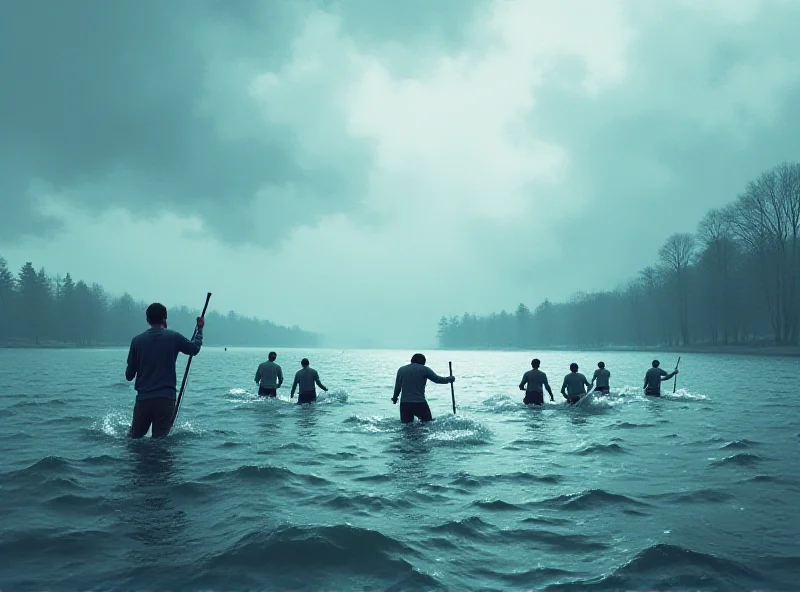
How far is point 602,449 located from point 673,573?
672 centimetres

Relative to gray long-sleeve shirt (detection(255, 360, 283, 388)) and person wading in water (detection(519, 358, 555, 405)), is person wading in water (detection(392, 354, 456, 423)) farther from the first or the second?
gray long-sleeve shirt (detection(255, 360, 283, 388))

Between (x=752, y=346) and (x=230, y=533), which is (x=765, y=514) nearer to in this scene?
(x=230, y=533)

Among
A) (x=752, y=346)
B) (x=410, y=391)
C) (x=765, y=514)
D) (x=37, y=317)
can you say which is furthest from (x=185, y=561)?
(x=37, y=317)

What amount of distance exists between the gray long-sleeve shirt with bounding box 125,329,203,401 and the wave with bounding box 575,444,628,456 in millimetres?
8207

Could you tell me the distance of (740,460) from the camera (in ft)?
32.1

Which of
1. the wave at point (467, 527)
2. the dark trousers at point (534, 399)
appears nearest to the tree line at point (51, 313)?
the dark trousers at point (534, 399)

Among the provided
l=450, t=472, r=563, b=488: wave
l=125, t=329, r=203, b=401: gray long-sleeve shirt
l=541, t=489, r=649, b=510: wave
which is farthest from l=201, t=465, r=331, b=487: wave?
l=541, t=489, r=649, b=510: wave

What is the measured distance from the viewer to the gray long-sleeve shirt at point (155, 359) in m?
8.85

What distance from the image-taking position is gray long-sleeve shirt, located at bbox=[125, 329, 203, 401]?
8.85m

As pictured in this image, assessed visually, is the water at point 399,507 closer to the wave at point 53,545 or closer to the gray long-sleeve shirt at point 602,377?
the wave at point 53,545

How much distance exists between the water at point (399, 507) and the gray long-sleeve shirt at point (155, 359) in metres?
1.33

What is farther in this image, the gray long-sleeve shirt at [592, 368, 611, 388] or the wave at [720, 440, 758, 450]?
the gray long-sleeve shirt at [592, 368, 611, 388]

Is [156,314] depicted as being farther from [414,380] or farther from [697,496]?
[697,496]

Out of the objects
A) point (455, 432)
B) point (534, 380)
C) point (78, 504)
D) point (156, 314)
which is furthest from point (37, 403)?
point (534, 380)
